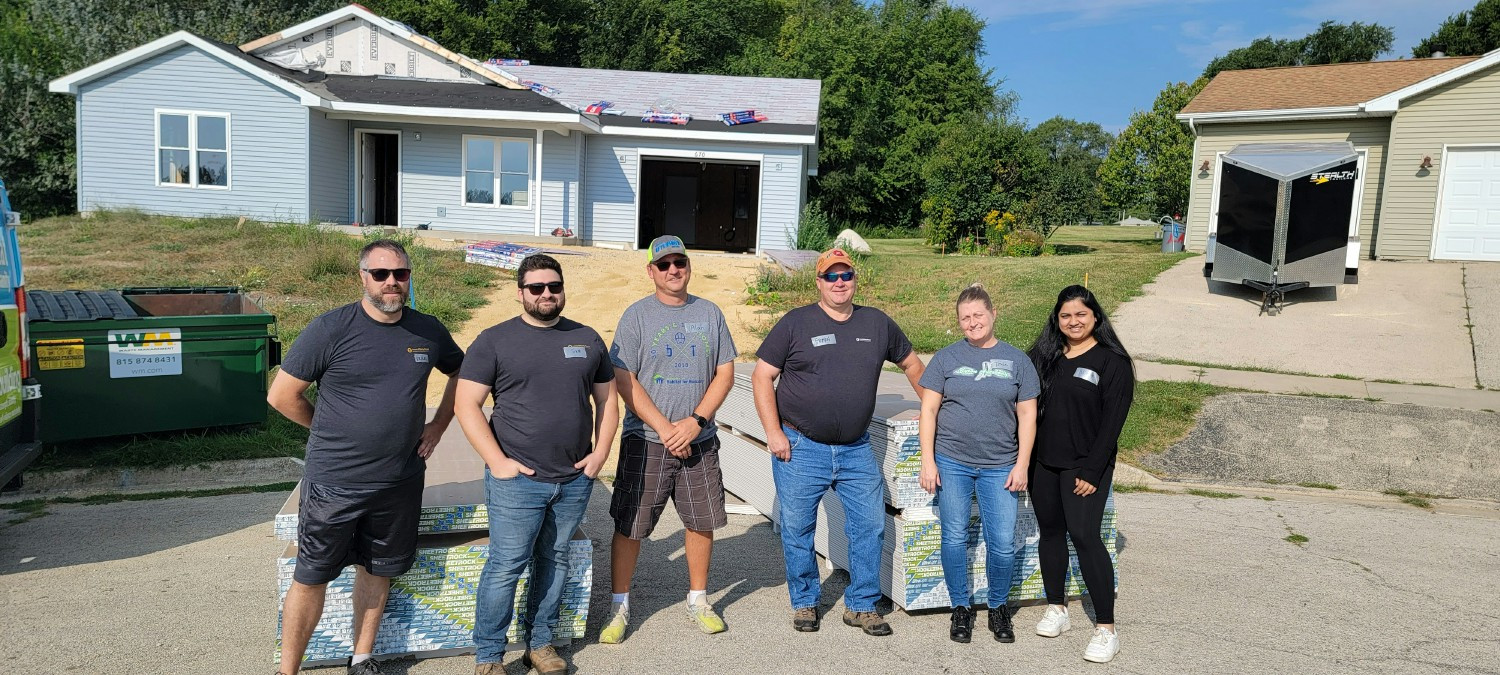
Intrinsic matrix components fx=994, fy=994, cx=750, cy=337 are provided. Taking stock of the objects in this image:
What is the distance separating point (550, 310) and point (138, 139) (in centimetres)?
1934

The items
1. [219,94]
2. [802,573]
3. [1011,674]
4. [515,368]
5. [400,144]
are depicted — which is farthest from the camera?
[400,144]

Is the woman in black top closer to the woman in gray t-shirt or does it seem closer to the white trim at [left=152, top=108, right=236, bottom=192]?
the woman in gray t-shirt

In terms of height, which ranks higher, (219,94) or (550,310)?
(219,94)

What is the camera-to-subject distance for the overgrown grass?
519 inches

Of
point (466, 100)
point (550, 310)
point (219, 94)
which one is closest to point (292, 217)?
point (219, 94)

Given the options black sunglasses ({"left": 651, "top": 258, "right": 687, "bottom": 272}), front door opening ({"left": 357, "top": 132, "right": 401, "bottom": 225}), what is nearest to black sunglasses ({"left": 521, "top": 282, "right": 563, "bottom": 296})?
black sunglasses ({"left": 651, "top": 258, "right": 687, "bottom": 272})

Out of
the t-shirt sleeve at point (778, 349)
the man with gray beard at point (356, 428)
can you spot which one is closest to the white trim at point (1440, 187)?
the t-shirt sleeve at point (778, 349)

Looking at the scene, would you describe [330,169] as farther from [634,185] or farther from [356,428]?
[356,428]

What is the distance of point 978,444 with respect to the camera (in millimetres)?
4605

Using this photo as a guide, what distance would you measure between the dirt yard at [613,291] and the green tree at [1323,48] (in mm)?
37723

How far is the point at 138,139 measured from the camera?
19.5 meters

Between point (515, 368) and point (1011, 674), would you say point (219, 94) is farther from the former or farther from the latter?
point (1011, 674)

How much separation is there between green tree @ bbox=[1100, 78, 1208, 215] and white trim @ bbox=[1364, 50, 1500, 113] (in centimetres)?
1155

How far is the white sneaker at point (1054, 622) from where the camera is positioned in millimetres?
4750
